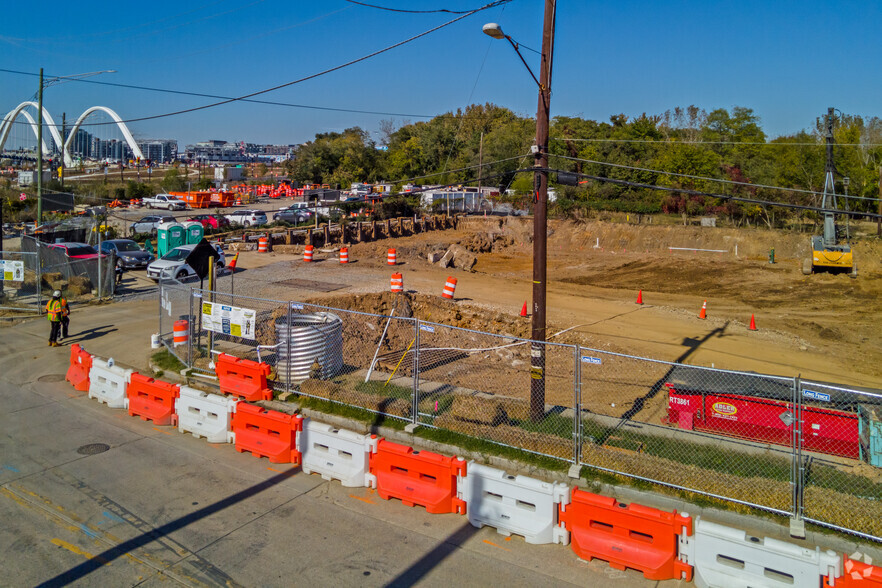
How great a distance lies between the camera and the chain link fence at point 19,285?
21.1m

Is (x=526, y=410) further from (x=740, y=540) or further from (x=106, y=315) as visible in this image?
A: (x=106, y=315)

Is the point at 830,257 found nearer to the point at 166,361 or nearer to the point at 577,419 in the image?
the point at 577,419

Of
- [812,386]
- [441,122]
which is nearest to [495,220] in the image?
[812,386]

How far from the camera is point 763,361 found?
18.8 metres

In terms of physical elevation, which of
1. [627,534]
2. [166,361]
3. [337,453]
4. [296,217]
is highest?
[296,217]

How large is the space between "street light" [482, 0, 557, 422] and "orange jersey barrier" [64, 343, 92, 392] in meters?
9.56

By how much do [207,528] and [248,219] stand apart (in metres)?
42.5

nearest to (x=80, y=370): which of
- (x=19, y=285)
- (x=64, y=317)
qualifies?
(x=64, y=317)

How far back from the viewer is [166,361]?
587 inches

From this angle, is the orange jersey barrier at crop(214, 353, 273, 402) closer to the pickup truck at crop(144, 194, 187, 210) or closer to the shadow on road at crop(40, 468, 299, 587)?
the shadow on road at crop(40, 468, 299, 587)

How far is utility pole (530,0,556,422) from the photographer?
10.7m

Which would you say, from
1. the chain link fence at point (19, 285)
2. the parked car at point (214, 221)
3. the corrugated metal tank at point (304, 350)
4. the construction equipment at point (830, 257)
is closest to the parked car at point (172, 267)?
the chain link fence at point (19, 285)

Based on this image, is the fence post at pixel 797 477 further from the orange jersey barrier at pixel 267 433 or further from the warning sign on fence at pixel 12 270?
the warning sign on fence at pixel 12 270

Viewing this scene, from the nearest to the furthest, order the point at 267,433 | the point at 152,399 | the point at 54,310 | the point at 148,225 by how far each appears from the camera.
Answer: the point at 267,433
the point at 152,399
the point at 54,310
the point at 148,225
